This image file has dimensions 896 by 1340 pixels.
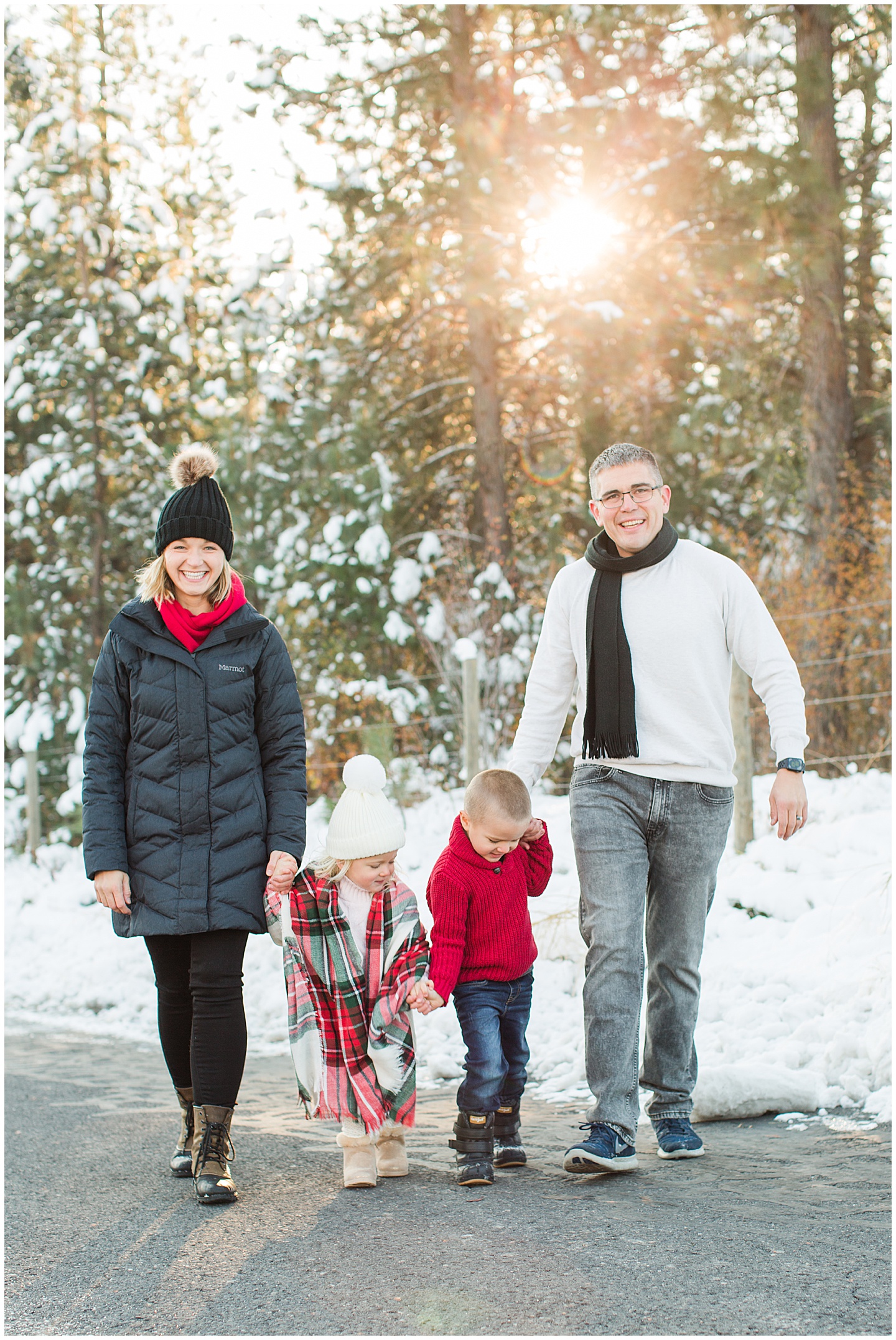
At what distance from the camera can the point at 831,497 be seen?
12422 millimetres

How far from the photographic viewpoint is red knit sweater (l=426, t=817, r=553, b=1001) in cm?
351

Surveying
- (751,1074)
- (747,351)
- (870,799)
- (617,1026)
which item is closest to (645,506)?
(617,1026)

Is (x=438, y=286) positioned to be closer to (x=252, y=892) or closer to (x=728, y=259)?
(x=728, y=259)

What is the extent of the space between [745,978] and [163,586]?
321 centimetres

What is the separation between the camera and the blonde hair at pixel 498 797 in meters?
3.47

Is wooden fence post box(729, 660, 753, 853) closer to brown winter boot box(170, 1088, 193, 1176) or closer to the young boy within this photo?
the young boy

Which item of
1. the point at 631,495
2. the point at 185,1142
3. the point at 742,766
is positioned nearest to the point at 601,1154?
the point at 185,1142

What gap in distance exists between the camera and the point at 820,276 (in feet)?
35.1

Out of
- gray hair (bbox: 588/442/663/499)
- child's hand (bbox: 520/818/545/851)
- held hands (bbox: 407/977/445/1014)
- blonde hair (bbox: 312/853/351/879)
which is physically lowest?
held hands (bbox: 407/977/445/1014)

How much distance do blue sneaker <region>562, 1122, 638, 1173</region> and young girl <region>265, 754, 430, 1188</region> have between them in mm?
469

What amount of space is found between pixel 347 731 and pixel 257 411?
373cm

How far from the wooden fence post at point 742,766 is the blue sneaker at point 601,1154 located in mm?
4342

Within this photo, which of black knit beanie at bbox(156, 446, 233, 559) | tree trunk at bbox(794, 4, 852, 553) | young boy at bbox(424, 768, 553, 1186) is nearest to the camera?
young boy at bbox(424, 768, 553, 1186)

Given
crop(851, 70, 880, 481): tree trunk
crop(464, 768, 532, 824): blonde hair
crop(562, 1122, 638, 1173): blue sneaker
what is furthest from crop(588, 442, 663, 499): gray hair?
crop(851, 70, 880, 481): tree trunk
